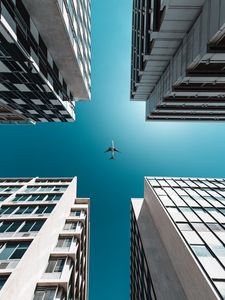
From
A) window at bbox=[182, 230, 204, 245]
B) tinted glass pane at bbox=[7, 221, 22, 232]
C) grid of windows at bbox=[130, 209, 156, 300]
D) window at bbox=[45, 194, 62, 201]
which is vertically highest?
window at bbox=[182, 230, 204, 245]

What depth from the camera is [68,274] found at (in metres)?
23.6

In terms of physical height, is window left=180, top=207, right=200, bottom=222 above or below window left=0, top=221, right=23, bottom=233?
above

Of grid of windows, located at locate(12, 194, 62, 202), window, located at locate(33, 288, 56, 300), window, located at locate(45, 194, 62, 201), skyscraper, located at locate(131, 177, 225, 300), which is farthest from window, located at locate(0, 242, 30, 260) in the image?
skyscraper, located at locate(131, 177, 225, 300)

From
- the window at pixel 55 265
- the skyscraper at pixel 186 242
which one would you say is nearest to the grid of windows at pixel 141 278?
the skyscraper at pixel 186 242

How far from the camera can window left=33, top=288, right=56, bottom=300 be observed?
66.9 feet

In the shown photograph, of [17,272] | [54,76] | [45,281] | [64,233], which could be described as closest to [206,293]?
[17,272]

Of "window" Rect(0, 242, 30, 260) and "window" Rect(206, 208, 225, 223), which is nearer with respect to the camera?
"window" Rect(0, 242, 30, 260)

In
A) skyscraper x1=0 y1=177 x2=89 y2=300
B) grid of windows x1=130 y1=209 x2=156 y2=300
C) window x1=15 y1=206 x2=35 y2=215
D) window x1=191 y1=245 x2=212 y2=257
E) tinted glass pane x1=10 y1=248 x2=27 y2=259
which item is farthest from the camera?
window x1=15 y1=206 x2=35 y2=215

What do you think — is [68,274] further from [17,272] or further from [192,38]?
[192,38]

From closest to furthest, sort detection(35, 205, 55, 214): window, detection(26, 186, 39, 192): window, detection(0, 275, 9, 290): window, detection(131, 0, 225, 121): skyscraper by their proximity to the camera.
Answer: detection(131, 0, 225, 121): skyscraper → detection(0, 275, 9, 290): window → detection(35, 205, 55, 214): window → detection(26, 186, 39, 192): window

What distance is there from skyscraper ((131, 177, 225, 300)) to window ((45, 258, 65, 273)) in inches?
402

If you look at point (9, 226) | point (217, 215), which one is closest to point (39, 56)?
point (9, 226)

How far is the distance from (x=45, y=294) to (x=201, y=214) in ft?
60.2

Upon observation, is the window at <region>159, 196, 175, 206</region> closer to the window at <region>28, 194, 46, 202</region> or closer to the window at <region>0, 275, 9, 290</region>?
the window at <region>28, 194, 46, 202</region>
